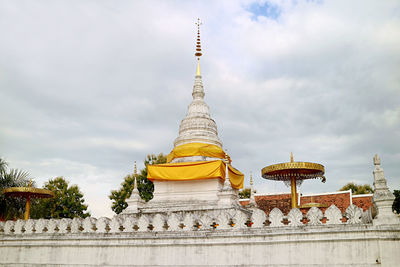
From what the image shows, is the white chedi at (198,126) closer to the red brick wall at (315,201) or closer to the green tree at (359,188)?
the red brick wall at (315,201)

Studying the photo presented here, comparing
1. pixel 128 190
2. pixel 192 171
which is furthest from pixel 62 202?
pixel 192 171

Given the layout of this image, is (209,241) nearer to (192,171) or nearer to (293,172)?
(293,172)

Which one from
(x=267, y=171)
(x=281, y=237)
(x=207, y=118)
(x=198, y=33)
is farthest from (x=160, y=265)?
(x=198, y=33)

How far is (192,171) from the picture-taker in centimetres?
2141

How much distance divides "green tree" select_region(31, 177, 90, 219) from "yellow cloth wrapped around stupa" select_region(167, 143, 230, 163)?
939 inches

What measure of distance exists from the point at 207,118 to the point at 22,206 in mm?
14099

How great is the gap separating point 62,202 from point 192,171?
2671cm

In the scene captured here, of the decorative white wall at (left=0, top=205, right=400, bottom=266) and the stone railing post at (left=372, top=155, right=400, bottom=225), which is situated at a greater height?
the stone railing post at (left=372, top=155, right=400, bottom=225)

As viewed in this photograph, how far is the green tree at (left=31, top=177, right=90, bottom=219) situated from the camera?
41906mm

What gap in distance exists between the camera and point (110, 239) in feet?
48.4

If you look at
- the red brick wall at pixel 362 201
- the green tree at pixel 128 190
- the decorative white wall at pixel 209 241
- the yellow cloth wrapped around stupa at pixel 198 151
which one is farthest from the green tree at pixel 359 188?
the decorative white wall at pixel 209 241

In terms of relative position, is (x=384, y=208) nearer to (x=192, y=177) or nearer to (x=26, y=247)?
(x=192, y=177)

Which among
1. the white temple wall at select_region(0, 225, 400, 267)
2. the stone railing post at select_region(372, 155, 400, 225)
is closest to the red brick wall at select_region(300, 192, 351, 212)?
the white temple wall at select_region(0, 225, 400, 267)

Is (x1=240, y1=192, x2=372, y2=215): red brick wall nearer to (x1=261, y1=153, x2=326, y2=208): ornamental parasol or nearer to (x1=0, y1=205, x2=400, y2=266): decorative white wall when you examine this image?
(x1=261, y1=153, x2=326, y2=208): ornamental parasol
